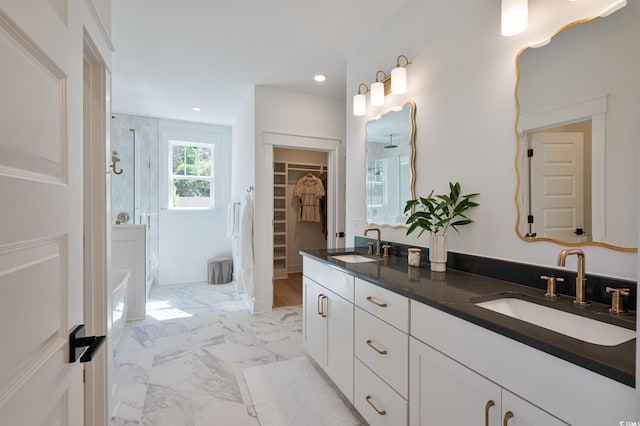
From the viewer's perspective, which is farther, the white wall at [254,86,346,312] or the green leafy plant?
the white wall at [254,86,346,312]

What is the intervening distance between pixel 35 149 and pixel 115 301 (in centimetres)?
217

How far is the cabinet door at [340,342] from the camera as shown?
181cm

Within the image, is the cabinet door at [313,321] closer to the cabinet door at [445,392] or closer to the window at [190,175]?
the cabinet door at [445,392]

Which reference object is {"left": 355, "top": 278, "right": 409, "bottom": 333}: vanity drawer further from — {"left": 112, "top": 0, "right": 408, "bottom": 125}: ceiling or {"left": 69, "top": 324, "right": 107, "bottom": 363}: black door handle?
{"left": 112, "top": 0, "right": 408, "bottom": 125}: ceiling

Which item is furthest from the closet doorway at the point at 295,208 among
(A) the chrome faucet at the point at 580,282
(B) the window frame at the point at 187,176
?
(A) the chrome faucet at the point at 580,282

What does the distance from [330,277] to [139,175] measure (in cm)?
415

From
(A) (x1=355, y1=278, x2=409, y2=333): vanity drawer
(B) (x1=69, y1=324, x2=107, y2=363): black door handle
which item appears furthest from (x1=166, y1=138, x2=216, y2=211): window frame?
(B) (x1=69, y1=324, x2=107, y2=363): black door handle

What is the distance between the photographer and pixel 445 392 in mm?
1158

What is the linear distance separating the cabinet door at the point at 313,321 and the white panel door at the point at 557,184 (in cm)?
137

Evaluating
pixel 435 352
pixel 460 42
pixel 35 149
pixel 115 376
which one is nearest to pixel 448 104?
pixel 460 42

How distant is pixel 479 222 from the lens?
1.69 meters

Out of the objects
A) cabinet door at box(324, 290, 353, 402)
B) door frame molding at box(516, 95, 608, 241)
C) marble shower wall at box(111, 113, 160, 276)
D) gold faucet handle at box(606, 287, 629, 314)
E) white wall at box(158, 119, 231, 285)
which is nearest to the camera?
gold faucet handle at box(606, 287, 629, 314)

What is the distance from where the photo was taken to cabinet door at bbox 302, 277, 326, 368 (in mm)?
2189

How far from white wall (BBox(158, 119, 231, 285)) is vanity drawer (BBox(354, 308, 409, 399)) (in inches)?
162
